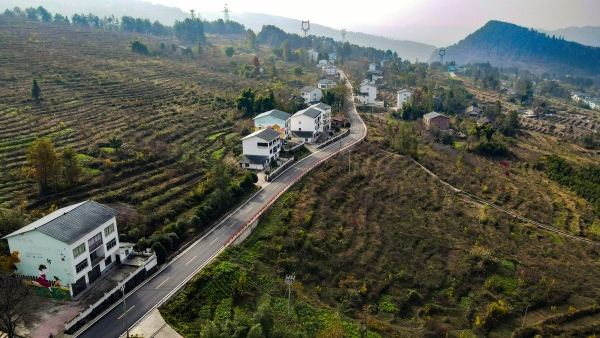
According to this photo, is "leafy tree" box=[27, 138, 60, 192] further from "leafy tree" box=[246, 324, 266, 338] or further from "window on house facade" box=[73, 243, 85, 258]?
"leafy tree" box=[246, 324, 266, 338]

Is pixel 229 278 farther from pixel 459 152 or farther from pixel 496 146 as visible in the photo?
pixel 496 146

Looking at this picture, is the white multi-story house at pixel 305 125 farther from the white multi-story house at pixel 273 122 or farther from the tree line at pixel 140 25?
the tree line at pixel 140 25

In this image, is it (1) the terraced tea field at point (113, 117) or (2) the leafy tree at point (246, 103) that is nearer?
(1) the terraced tea field at point (113, 117)

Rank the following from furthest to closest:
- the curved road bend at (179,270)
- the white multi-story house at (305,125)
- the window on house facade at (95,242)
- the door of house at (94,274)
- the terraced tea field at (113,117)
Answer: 1. the white multi-story house at (305,125)
2. the terraced tea field at (113,117)
3. the door of house at (94,274)
4. the window on house facade at (95,242)
5. the curved road bend at (179,270)

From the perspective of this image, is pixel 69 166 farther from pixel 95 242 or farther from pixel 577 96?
pixel 577 96

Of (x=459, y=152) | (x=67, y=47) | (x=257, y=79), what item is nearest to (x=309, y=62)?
(x=257, y=79)

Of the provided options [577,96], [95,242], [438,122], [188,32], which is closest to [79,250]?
[95,242]

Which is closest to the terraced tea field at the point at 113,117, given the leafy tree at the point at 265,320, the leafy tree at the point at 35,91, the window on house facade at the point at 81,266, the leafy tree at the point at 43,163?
the leafy tree at the point at 35,91

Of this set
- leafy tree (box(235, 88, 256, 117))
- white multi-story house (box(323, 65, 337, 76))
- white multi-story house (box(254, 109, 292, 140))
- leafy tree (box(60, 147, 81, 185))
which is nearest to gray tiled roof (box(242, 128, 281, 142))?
white multi-story house (box(254, 109, 292, 140))
